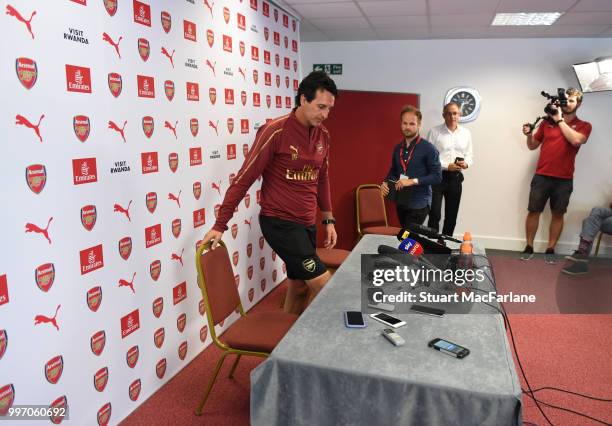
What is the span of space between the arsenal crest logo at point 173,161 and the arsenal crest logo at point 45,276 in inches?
35.7

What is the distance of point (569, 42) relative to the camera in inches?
194

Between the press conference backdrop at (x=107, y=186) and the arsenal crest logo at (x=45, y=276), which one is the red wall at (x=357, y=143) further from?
the arsenal crest logo at (x=45, y=276)

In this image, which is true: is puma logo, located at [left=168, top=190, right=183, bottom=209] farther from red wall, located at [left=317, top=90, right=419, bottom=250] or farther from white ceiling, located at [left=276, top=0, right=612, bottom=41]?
red wall, located at [left=317, top=90, right=419, bottom=250]

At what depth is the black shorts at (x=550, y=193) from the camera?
4.87 m

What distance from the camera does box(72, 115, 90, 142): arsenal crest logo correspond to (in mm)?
1859

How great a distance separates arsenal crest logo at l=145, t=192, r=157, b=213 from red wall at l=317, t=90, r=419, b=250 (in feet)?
9.08

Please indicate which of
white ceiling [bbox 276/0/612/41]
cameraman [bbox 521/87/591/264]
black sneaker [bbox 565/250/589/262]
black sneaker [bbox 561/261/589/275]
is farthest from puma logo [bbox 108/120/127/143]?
black sneaker [bbox 565/250/589/262]

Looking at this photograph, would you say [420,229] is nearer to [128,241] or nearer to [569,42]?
[128,241]

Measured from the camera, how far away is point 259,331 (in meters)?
2.19

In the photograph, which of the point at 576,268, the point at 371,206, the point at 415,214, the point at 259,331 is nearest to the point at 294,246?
the point at 259,331

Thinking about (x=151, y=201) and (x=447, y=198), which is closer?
(x=151, y=201)

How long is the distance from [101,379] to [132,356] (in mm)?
221

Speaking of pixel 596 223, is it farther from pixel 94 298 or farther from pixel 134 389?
pixel 94 298

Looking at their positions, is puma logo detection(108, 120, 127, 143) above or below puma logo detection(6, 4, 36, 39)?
below
